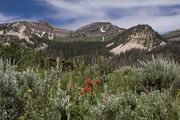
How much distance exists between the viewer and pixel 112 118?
18.7ft

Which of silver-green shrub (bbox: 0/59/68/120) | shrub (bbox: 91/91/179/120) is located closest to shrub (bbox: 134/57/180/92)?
shrub (bbox: 91/91/179/120)

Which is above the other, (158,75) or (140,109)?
(140,109)

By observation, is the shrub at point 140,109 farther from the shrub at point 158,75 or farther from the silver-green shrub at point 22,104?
the shrub at point 158,75

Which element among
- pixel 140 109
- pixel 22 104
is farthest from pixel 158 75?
pixel 22 104

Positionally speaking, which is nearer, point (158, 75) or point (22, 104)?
point (22, 104)

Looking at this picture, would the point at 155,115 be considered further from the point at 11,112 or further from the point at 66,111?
the point at 11,112

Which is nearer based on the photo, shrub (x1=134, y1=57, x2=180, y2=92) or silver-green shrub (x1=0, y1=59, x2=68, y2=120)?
silver-green shrub (x1=0, y1=59, x2=68, y2=120)

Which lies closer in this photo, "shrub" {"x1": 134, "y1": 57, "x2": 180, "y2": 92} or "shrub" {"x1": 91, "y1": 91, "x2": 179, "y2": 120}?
"shrub" {"x1": 91, "y1": 91, "x2": 179, "y2": 120}

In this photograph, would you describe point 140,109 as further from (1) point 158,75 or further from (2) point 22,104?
(1) point 158,75

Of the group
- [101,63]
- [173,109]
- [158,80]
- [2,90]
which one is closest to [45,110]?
[2,90]

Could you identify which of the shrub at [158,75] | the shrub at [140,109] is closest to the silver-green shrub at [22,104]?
the shrub at [140,109]

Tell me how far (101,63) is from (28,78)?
10.4 meters

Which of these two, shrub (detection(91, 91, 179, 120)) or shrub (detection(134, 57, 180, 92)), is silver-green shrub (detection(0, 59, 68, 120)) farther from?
shrub (detection(134, 57, 180, 92))

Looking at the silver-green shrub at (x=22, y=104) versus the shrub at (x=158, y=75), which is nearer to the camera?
the silver-green shrub at (x=22, y=104)
